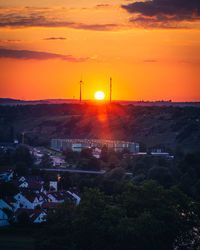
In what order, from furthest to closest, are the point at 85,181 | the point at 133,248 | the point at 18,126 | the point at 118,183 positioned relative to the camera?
the point at 18,126, the point at 85,181, the point at 118,183, the point at 133,248

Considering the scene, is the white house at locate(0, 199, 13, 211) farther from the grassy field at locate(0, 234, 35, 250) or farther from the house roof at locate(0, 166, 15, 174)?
the house roof at locate(0, 166, 15, 174)

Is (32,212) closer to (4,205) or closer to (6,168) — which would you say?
(4,205)

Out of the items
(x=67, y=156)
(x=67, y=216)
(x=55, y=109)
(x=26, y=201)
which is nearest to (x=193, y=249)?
(x=67, y=216)

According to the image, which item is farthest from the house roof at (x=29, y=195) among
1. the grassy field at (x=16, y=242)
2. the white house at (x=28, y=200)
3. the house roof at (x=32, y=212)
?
the grassy field at (x=16, y=242)

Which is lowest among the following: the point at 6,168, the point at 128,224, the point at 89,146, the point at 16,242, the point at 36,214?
the point at 16,242

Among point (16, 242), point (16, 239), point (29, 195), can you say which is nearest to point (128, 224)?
point (16, 242)

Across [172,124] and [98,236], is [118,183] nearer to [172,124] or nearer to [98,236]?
[98,236]

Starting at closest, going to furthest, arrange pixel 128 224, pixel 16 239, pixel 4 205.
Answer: pixel 128 224, pixel 16 239, pixel 4 205

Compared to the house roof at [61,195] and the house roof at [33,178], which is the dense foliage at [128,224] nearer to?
the house roof at [61,195]

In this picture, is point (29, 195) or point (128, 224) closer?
point (128, 224)

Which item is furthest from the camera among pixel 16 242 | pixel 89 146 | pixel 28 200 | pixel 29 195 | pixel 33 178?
pixel 89 146

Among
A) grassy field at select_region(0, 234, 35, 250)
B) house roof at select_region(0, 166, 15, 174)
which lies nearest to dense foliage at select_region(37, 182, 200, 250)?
grassy field at select_region(0, 234, 35, 250)
